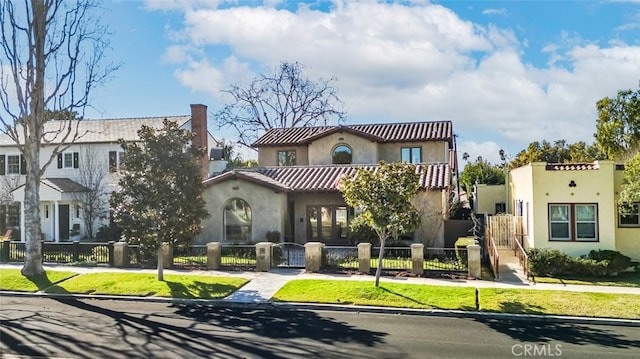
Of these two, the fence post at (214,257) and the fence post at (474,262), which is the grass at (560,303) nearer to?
the fence post at (474,262)

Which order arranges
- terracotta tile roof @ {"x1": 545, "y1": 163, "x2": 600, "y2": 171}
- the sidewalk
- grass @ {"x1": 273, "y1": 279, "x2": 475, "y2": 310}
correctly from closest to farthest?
grass @ {"x1": 273, "y1": 279, "x2": 475, "y2": 310}
the sidewalk
terracotta tile roof @ {"x1": 545, "y1": 163, "x2": 600, "y2": 171}

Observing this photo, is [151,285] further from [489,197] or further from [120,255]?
[489,197]

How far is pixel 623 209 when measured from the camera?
19156 millimetres

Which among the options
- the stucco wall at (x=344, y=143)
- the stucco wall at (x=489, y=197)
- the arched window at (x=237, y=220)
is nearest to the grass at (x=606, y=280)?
the arched window at (x=237, y=220)

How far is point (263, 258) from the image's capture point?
65.0 ft

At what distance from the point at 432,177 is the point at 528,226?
5501 millimetres

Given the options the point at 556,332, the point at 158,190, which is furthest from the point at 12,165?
the point at 556,332

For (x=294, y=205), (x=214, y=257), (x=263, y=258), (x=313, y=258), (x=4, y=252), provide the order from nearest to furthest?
(x=313, y=258), (x=263, y=258), (x=214, y=257), (x=4, y=252), (x=294, y=205)

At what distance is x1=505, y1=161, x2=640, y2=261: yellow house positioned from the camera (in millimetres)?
19328

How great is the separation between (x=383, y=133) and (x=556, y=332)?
2222 centimetres

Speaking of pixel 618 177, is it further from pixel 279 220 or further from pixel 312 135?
pixel 312 135

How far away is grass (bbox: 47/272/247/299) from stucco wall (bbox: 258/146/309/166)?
16.1m

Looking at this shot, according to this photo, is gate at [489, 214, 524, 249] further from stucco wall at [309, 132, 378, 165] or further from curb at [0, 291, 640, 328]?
curb at [0, 291, 640, 328]

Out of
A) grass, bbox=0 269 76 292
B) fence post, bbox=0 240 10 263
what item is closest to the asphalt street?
grass, bbox=0 269 76 292
